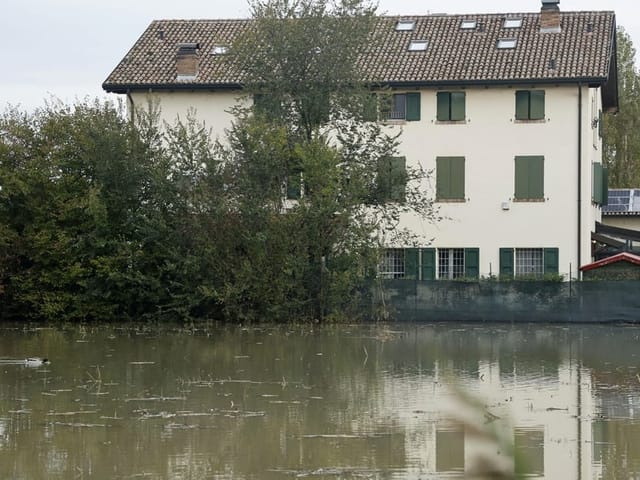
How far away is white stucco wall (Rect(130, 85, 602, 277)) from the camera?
40.7 m

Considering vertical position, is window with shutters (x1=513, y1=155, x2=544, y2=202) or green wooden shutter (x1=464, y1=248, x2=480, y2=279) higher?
window with shutters (x1=513, y1=155, x2=544, y2=202)

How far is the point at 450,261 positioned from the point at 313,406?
24.4 meters

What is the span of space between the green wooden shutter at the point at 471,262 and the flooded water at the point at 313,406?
9018 mm

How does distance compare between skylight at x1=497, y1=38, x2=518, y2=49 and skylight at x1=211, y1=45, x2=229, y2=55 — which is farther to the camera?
skylight at x1=211, y1=45, x2=229, y2=55

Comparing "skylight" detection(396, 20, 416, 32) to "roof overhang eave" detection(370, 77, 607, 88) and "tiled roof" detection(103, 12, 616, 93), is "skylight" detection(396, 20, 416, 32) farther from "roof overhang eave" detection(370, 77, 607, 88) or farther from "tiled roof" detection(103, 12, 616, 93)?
"roof overhang eave" detection(370, 77, 607, 88)

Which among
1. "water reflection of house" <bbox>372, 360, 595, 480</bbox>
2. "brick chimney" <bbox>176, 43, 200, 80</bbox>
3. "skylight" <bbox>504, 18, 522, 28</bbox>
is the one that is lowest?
"water reflection of house" <bbox>372, 360, 595, 480</bbox>

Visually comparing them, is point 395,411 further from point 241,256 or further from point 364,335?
point 241,256

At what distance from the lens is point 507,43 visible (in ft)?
140

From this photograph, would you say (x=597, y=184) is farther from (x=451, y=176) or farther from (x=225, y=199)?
(x=225, y=199)

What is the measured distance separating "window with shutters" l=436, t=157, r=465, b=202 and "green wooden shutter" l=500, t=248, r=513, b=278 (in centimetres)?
232

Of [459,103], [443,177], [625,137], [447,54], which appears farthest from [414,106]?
[625,137]

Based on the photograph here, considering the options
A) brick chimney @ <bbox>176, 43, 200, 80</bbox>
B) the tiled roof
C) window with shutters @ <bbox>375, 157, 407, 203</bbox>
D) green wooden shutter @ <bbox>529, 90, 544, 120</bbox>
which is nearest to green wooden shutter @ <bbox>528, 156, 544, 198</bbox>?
green wooden shutter @ <bbox>529, 90, 544, 120</bbox>

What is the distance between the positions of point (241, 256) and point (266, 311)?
1.83m

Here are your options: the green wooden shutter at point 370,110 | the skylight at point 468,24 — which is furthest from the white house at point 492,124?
the green wooden shutter at point 370,110
